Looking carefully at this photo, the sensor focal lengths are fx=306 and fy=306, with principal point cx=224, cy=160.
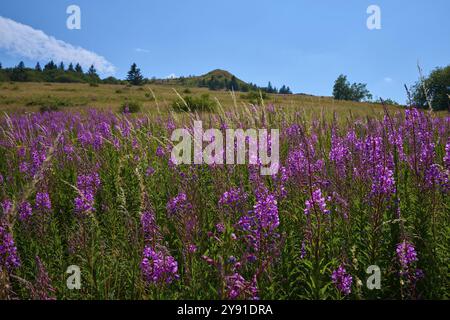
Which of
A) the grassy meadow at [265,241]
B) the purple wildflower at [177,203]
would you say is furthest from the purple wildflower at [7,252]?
the purple wildflower at [177,203]

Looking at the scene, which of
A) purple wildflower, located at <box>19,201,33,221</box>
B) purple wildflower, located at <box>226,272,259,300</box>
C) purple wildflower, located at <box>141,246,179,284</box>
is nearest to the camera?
purple wildflower, located at <box>226,272,259,300</box>

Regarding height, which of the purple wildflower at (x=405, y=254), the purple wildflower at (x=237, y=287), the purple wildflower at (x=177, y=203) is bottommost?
the purple wildflower at (x=237, y=287)

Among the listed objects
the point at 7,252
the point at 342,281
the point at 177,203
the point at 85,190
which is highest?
the point at 85,190

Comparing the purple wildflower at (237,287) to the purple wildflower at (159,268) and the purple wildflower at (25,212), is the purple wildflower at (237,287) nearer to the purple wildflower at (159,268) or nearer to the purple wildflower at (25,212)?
the purple wildflower at (159,268)

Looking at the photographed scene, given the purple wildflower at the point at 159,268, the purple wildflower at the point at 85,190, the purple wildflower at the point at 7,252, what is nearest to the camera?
the purple wildflower at the point at 159,268

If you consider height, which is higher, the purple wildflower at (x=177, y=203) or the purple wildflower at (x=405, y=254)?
the purple wildflower at (x=177, y=203)

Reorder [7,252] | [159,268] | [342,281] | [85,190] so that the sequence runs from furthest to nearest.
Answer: [85,190], [7,252], [342,281], [159,268]

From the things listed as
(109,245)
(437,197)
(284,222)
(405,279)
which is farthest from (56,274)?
(437,197)

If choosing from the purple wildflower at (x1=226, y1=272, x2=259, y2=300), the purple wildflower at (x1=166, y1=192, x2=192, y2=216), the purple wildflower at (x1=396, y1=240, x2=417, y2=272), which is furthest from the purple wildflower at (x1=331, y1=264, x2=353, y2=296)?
the purple wildflower at (x1=166, y1=192, x2=192, y2=216)

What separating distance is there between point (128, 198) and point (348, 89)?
469ft

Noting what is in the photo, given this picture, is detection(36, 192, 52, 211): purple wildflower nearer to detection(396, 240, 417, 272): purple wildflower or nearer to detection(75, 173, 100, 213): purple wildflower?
detection(75, 173, 100, 213): purple wildflower

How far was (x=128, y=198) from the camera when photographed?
15.2 feet

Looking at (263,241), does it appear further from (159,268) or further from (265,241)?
(159,268)

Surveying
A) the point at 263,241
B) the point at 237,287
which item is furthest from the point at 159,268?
the point at 263,241
